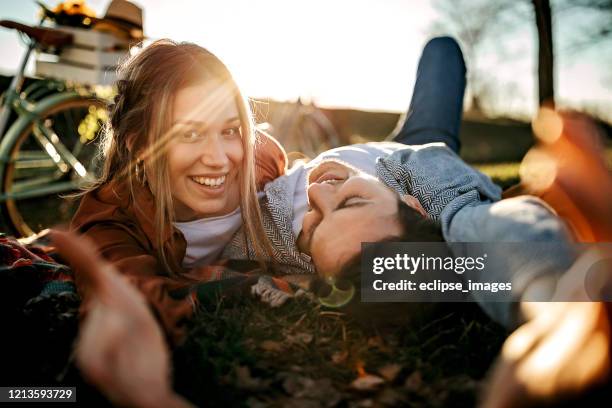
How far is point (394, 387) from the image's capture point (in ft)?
4.99

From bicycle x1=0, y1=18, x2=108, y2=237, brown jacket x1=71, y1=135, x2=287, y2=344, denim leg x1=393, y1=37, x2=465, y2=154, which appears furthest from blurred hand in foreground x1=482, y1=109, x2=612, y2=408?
bicycle x1=0, y1=18, x2=108, y2=237

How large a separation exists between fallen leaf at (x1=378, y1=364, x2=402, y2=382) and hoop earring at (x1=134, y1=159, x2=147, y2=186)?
160 cm

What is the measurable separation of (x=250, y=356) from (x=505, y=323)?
86 centimetres

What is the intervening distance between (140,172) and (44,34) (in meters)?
2.35

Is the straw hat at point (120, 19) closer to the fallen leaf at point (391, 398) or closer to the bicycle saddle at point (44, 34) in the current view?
the bicycle saddle at point (44, 34)

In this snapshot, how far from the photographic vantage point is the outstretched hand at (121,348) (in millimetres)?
1082

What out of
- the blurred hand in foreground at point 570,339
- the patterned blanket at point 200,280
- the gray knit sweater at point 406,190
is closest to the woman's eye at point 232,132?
the gray knit sweater at point 406,190

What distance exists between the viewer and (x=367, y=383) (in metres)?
1.53

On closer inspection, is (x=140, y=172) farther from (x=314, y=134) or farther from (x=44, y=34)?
(x=314, y=134)

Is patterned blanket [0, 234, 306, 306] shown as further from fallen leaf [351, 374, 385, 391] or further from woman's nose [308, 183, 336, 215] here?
fallen leaf [351, 374, 385, 391]

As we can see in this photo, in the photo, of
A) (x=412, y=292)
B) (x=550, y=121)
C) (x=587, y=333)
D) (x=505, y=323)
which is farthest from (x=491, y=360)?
(x=550, y=121)

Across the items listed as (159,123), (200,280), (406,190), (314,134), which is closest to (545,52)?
(314,134)

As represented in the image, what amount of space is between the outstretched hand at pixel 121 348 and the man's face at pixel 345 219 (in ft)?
2.96

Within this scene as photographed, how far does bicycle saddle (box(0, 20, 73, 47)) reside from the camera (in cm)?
401
